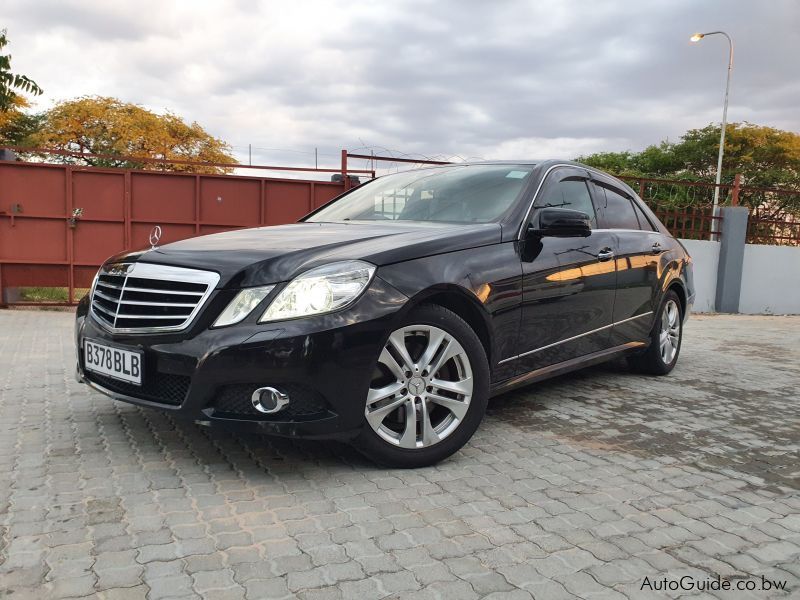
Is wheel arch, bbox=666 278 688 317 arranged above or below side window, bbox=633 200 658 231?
below

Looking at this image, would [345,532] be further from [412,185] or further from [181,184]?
[181,184]

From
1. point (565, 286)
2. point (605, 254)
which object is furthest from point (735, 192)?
point (565, 286)

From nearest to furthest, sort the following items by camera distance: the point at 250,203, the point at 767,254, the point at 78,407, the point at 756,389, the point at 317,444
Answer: the point at 317,444 < the point at 78,407 < the point at 756,389 < the point at 250,203 < the point at 767,254

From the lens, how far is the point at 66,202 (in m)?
9.52

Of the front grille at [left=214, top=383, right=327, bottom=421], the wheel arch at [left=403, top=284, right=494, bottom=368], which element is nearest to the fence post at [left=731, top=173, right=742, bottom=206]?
the wheel arch at [left=403, top=284, right=494, bottom=368]

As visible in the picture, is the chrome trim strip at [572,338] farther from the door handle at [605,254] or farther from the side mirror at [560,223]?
the side mirror at [560,223]

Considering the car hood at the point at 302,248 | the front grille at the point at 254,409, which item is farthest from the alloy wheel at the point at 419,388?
the car hood at the point at 302,248

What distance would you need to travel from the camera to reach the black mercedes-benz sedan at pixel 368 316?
2.77 meters

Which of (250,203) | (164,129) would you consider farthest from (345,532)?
(164,129)

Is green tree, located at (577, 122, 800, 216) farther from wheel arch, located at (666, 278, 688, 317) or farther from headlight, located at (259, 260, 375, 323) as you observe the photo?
headlight, located at (259, 260, 375, 323)

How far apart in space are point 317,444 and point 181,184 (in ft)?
24.6

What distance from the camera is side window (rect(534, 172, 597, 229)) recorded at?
405 centimetres

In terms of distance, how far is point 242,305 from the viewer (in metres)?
2.81

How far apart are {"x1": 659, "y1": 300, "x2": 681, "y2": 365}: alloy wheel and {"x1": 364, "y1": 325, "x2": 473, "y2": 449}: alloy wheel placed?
2.91 metres
